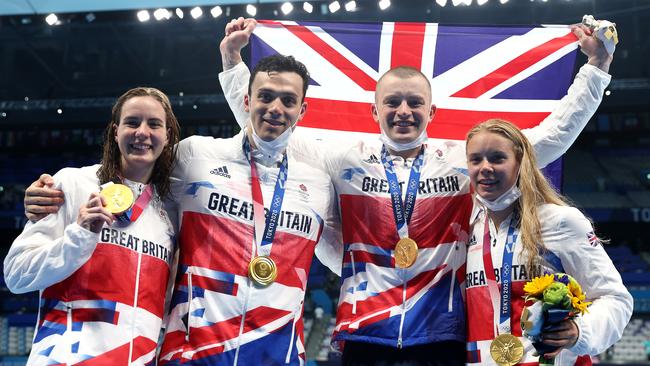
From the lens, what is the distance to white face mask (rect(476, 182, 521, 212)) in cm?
355

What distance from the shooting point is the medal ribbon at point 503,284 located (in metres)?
3.34

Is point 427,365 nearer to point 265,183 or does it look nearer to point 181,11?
point 265,183

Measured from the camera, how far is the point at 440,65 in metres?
5.32

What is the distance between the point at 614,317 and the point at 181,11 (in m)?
10.7

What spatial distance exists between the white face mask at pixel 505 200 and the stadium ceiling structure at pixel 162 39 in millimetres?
8047

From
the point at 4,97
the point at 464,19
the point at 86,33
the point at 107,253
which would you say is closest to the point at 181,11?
the point at 86,33

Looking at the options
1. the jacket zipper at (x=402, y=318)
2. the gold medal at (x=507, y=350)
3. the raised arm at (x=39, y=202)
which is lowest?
the gold medal at (x=507, y=350)

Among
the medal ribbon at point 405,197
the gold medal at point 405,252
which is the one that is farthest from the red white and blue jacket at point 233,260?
the gold medal at point 405,252

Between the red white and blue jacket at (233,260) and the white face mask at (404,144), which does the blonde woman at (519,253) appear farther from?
the red white and blue jacket at (233,260)

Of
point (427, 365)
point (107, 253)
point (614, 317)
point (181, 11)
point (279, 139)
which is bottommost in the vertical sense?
point (427, 365)

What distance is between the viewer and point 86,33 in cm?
1543

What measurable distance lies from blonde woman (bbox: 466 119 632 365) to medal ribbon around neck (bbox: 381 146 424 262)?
1.04 feet

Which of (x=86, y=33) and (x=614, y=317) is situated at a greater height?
(x=86, y=33)

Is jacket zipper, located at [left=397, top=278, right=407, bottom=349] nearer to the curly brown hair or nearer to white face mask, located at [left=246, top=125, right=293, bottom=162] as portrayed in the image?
white face mask, located at [left=246, top=125, right=293, bottom=162]
